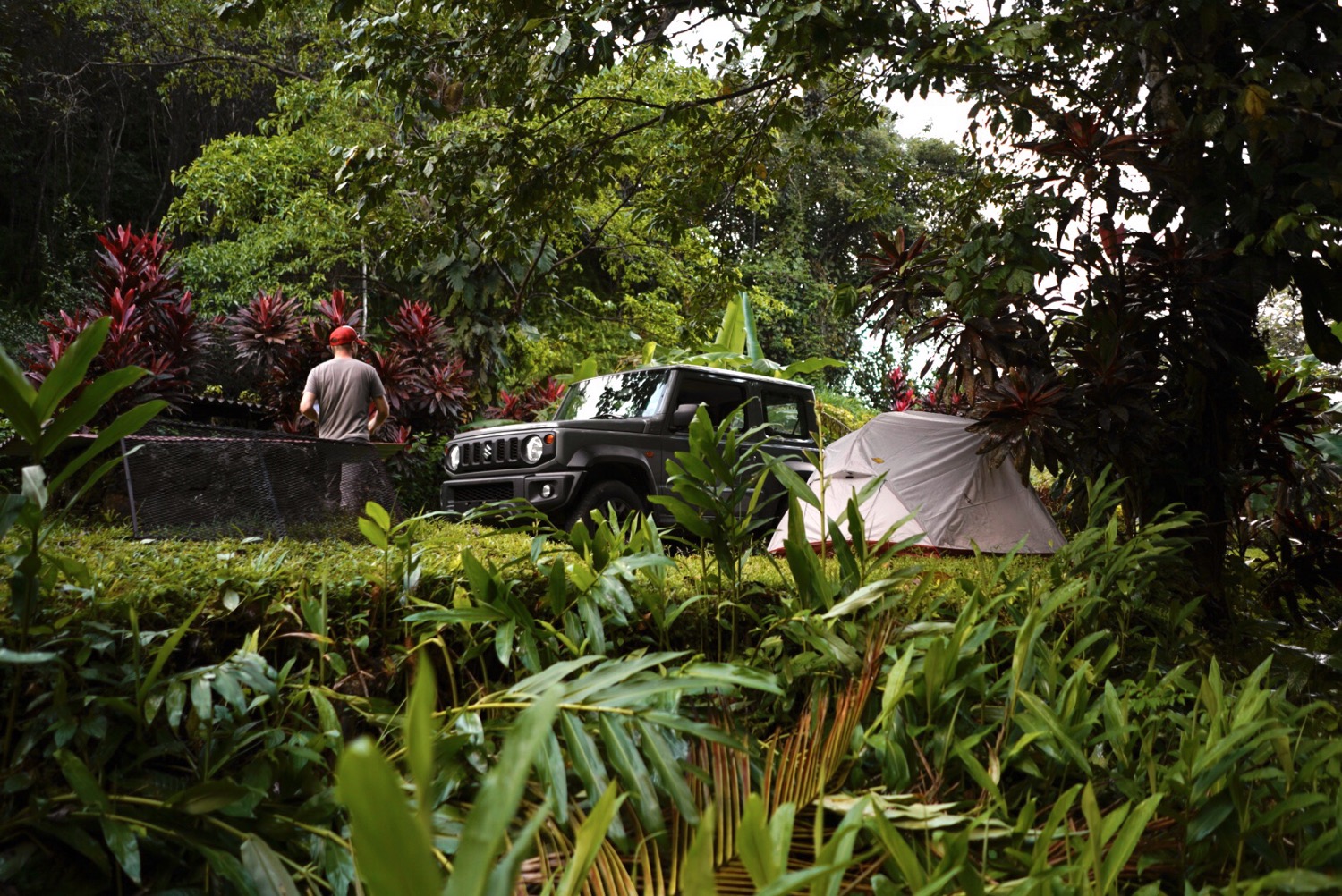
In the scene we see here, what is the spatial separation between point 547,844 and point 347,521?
3210 millimetres

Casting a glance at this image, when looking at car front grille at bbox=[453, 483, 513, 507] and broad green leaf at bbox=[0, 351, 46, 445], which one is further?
car front grille at bbox=[453, 483, 513, 507]

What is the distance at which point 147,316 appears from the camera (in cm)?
909

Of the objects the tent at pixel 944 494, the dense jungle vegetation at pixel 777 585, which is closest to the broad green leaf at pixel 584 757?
the dense jungle vegetation at pixel 777 585

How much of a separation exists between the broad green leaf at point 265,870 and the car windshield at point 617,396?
22.2 feet

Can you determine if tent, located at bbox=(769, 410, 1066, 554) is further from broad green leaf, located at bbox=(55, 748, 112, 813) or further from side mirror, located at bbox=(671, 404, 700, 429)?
broad green leaf, located at bbox=(55, 748, 112, 813)

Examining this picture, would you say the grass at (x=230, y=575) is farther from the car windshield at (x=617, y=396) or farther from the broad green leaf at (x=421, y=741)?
the car windshield at (x=617, y=396)

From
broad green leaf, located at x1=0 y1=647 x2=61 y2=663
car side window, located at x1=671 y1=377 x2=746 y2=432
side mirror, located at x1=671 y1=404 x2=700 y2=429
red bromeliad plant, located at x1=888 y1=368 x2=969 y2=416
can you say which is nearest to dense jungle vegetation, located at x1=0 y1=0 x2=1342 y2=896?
broad green leaf, located at x1=0 y1=647 x2=61 y2=663

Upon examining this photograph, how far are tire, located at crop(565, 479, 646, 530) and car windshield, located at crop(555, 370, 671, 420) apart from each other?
2.19 feet

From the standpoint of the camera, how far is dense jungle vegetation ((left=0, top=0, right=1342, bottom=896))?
5.01 ft

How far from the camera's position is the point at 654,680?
4.66 feet

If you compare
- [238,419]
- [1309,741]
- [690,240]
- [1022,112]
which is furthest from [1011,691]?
[690,240]

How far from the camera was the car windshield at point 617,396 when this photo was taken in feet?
27.1

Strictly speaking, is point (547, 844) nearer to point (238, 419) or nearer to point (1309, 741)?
point (1309, 741)

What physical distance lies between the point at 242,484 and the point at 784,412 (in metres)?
5.62
